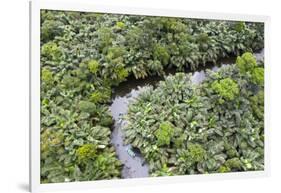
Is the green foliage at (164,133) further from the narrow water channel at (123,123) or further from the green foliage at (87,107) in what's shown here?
the green foliage at (87,107)

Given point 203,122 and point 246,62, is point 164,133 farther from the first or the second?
point 246,62

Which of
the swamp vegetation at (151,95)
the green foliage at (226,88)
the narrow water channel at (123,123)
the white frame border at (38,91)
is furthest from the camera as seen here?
the green foliage at (226,88)

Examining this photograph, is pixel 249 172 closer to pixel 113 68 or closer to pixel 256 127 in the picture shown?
pixel 256 127

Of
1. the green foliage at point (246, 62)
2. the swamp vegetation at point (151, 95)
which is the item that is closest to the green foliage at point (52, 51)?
the swamp vegetation at point (151, 95)

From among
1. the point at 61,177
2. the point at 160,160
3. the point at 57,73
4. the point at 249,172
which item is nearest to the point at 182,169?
the point at 160,160

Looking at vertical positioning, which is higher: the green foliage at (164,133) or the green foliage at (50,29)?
the green foliage at (50,29)

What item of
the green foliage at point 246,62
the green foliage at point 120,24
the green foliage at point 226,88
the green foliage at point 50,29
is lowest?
the green foliage at point 226,88

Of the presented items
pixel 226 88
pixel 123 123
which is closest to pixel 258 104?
pixel 226 88
